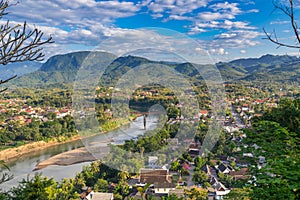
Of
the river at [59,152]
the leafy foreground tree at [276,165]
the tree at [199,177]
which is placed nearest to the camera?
the leafy foreground tree at [276,165]

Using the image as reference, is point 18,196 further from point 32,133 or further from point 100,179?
point 32,133

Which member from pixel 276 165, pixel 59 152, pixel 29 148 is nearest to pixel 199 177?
pixel 276 165

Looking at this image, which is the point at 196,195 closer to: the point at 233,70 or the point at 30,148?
the point at 30,148

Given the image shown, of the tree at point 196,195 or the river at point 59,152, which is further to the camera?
the river at point 59,152

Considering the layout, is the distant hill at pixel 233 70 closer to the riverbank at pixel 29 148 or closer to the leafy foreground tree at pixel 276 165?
the riverbank at pixel 29 148

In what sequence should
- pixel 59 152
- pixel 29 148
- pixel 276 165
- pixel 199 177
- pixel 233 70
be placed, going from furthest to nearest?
pixel 233 70, pixel 29 148, pixel 59 152, pixel 199 177, pixel 276 165

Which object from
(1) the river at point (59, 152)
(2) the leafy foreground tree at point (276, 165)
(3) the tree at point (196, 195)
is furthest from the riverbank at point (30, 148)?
(2) the leafy foreground tree at point (276, 165)

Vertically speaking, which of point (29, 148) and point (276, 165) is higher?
point (276, 165)

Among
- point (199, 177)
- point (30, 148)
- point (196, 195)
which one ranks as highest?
point (196, 195)

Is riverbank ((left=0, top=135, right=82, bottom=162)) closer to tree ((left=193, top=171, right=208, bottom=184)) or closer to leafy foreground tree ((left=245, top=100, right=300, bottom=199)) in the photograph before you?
tree ((left=193, top=171, right=208, bottom=184))
